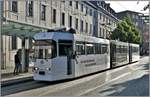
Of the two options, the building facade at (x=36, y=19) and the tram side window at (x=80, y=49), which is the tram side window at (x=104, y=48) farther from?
the tram side window at (x=80, y=49)

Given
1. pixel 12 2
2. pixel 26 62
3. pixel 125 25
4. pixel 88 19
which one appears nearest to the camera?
pixel 26 62

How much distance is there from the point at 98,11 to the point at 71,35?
4502 centimetres

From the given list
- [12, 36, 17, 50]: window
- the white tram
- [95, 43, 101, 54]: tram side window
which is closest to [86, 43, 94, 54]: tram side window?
the white tram

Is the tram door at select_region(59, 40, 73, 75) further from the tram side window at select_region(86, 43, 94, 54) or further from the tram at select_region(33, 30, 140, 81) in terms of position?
the tram side window at select_region(86, 43, 94, 54)

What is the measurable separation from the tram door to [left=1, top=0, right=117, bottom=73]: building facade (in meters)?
4.46

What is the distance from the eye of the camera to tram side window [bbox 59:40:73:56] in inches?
784

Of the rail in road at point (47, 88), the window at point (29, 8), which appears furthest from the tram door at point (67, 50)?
the window at point (29, 8)

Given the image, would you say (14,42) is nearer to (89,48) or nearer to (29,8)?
(29,8)

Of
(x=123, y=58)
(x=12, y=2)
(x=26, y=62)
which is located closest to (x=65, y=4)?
(x=123, y=58)

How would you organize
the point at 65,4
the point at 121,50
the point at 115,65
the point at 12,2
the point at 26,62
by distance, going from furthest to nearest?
1. the point at 65,4
2. the point at 121,50
3. the point at 115,65
4. the point at 12,2
5. the point at 26,62

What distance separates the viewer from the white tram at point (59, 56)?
63.0ft

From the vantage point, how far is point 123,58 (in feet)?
127

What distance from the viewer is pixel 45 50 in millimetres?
19547

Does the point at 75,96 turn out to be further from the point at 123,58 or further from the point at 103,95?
the point at 123,58
